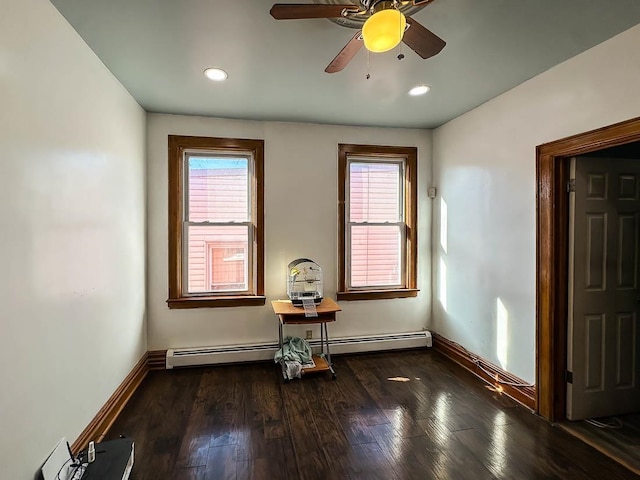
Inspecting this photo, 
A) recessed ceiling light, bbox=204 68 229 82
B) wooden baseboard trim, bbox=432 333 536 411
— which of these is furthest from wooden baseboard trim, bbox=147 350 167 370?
wooden baseboard trim, bbox=432 333 536 411

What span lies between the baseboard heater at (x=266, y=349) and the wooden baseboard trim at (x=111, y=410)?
1.14ft

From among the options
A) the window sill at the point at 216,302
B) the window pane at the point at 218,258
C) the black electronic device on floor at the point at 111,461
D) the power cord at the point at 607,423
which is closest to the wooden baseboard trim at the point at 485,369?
the power cord at the point at 607,423

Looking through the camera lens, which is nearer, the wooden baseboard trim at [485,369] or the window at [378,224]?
the wooden baseboard trim at [485,369]

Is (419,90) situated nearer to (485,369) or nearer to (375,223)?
(375,223)

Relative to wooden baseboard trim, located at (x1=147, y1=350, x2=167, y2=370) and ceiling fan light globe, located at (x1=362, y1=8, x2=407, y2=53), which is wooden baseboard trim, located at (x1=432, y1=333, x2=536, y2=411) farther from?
wooden baseboard trim, located at (x1=147, y1=350, x2=167, y2=370)

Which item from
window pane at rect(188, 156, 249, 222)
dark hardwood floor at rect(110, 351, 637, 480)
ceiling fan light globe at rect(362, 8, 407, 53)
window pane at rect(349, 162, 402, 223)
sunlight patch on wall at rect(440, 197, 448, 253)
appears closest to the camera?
ceiling fan light globe at rect(362, 8, 407, 53)

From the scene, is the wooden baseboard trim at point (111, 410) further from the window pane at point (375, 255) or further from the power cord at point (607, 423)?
the power cord at point (607, 423)

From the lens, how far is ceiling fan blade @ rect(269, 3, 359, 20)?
4.48 feet

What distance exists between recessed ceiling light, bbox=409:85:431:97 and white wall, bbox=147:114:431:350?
944mm

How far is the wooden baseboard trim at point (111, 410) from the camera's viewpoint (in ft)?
6.53

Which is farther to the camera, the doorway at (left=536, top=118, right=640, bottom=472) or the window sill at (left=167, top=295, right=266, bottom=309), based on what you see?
the window sill at (left=167, top=295, right=266, bottom=309)

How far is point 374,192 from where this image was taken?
3846 millimetres

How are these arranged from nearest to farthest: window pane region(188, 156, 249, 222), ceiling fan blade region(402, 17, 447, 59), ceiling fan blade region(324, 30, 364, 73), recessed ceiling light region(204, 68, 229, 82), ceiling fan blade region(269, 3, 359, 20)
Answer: ceiling fan blade region(269, 3, 359, 20) < ceiling fan blade region(402, 17, 447, 59) < ceiling fan blade region(324, 30, 364, 73) < recessed ceiling light region(204, 68, 229, 82) < window pane region(188, 156, 249, 222)

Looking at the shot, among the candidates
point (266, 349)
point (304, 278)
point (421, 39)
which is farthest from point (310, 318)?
point (421, 39)
